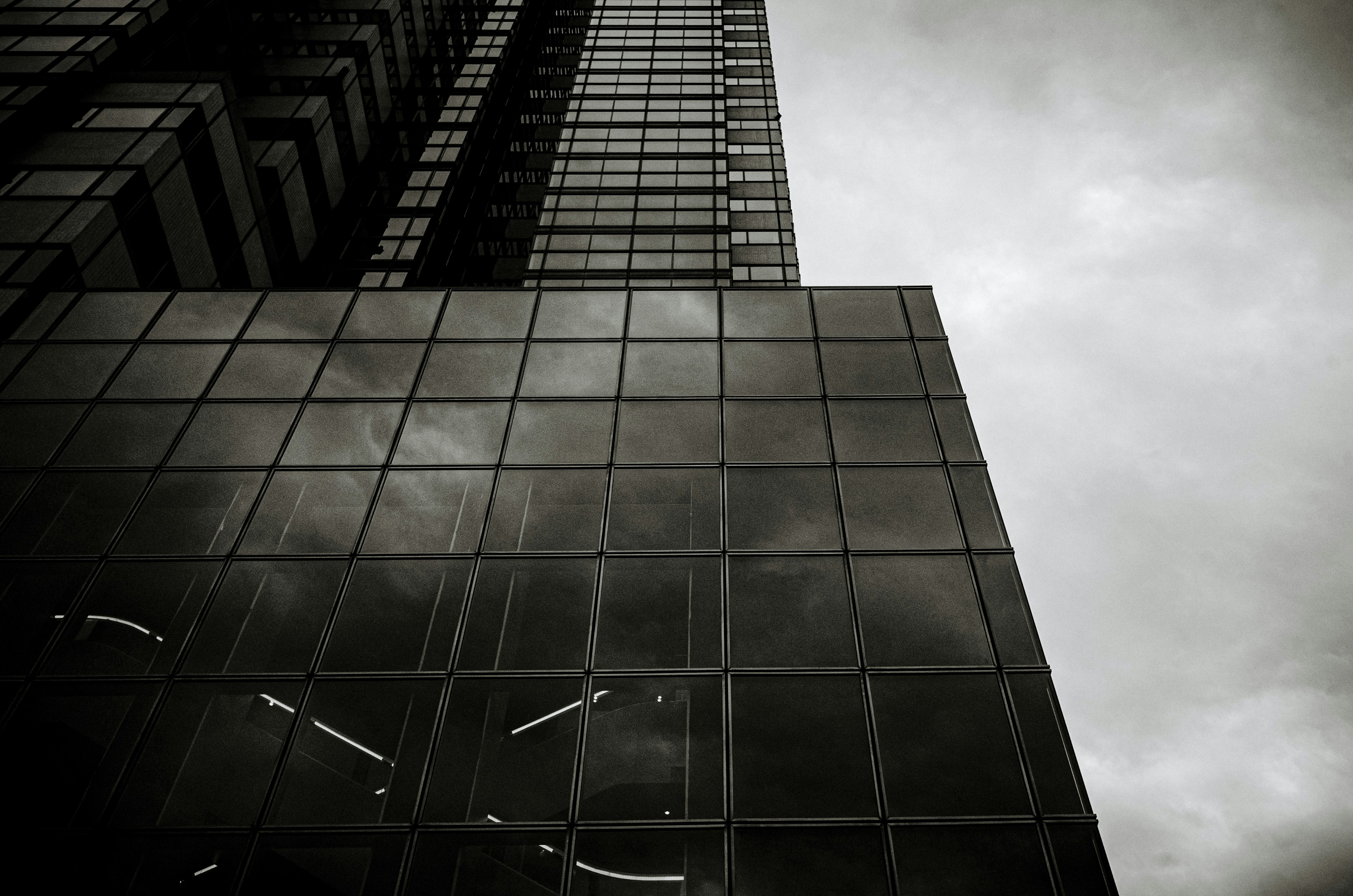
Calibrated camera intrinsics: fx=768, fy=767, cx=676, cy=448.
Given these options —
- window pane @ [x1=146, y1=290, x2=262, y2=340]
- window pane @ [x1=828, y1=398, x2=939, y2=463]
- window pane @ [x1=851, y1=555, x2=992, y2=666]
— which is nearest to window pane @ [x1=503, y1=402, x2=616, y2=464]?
window pane @ [x1=828, y1=398, x2=939, y2=463]

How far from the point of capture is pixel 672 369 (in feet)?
55.1

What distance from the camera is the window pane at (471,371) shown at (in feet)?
53.5

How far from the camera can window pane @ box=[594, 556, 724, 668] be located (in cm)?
1169

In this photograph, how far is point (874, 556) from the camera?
13102 mm

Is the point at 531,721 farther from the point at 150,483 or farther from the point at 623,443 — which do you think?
the point at 150,483

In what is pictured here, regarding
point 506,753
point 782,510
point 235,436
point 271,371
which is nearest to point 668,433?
point 782,510

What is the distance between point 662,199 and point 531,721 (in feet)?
117

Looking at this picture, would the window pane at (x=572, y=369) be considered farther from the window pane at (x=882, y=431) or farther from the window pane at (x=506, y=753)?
the window pane at (x=506, y=753)

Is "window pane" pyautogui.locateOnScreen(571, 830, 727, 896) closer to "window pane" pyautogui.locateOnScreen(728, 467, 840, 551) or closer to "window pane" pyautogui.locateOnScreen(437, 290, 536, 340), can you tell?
"window pane" pyautogui.locateOnScreen(728, 467, 840, 551)

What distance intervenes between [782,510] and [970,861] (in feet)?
19.9

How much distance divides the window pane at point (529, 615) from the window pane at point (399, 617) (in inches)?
13.0

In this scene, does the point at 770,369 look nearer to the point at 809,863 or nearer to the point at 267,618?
the point at 809,863

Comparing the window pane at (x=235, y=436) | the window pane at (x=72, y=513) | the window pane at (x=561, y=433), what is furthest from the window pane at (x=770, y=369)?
the window pane at (x=72, y=513)

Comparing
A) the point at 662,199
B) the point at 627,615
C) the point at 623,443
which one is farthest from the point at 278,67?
the point at 627,615
